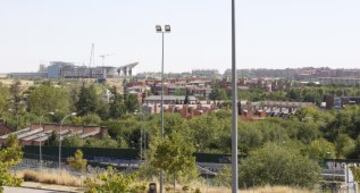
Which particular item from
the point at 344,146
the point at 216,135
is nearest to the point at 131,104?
the point at 216,135

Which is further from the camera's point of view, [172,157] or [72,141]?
[72,141]

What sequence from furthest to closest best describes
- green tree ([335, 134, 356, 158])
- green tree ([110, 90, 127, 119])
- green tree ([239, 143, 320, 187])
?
green tree ([110, 90, 127, 119]) < green tree ([335, 134, 356, 158]) < green tree ([239, 143, 320, 187])

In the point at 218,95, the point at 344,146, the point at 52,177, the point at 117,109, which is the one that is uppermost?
the point at 52,177

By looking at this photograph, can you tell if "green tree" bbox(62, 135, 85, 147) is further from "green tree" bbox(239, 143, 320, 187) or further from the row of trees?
"green tree" bbox(239, 143, 320, 187)

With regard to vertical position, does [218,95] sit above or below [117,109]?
below

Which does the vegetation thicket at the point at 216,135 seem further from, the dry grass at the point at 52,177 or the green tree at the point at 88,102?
the dry grass at the point at 52,177

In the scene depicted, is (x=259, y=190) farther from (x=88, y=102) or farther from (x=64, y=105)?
(x=64, y=105)

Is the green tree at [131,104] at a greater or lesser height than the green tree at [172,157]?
lesser

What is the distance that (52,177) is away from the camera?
88.0ft

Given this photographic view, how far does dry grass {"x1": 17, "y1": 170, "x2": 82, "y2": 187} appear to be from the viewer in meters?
26.1

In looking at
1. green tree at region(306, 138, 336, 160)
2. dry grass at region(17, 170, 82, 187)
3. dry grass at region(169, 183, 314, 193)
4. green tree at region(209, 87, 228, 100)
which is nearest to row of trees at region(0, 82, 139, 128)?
green tree at region(306, 138, 336, 160)

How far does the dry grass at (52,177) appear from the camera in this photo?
26127mm

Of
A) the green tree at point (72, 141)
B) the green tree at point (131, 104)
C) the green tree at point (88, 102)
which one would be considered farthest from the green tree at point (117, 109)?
the green tree at point (72, 141)

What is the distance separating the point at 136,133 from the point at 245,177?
46.9 metres
